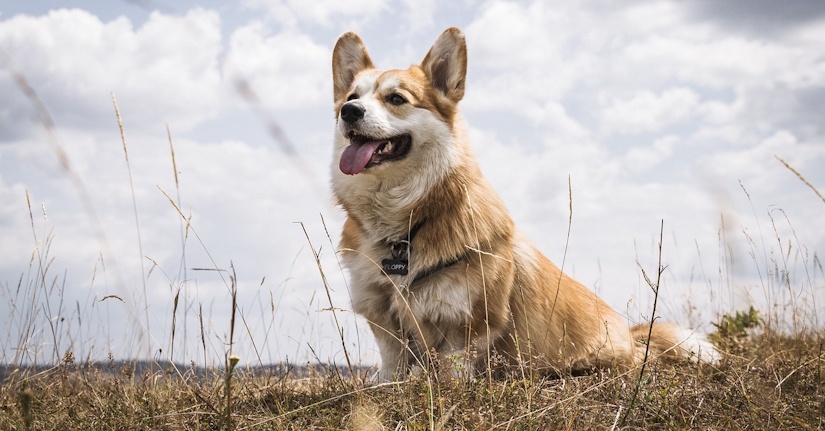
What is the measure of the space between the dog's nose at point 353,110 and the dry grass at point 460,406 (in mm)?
1496

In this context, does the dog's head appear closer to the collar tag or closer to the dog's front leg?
the collar tag

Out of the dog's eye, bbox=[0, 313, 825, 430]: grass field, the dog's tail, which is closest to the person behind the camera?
bbox=[0, 313, 825, 430]: grass field

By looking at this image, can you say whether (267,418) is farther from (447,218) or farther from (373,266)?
(447,218)

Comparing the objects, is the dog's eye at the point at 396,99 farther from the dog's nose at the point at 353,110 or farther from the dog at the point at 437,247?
the dog's nose at the point at 353,110

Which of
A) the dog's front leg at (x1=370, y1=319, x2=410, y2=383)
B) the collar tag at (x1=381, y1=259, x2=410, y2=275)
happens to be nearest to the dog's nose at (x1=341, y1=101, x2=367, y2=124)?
the collar tag at (x1=381, y1=259, x2=410, y2=275)

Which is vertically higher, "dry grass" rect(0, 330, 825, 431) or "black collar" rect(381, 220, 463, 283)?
"black collar" rect(381, 220, 463, 283)

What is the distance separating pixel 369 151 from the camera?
4.07 m

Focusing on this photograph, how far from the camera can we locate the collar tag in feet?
12.6

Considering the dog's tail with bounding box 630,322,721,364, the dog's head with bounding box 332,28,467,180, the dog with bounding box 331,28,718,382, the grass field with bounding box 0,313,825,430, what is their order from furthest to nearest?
the dog's tail with bounding box 630,322,721,364 < the dog's head with bounding box 332,28,467,180 < the dog with bounding box 331,28,718,382 < the grass field with bounding box 0,313,825,430

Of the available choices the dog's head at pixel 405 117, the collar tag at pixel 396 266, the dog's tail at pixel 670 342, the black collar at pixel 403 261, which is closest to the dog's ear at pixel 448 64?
the dog's head at pixel 405 117

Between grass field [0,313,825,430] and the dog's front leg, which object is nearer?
grass field [0,313,825,430]

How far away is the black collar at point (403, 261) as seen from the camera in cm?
379

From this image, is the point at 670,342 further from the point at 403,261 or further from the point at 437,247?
the point at 403,261

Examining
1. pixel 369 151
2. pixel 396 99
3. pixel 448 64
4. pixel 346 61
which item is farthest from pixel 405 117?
pixel 346 61
